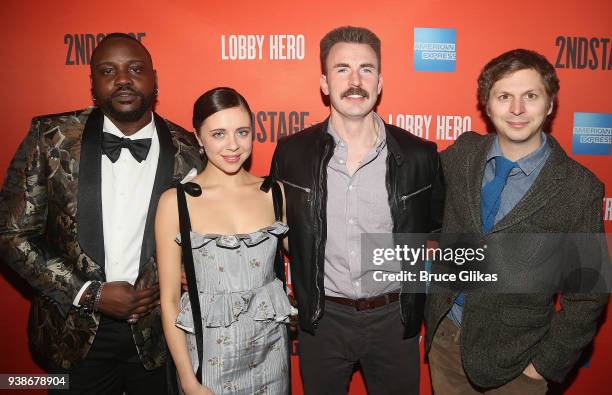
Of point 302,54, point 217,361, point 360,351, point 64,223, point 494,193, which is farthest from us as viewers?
point 302,54

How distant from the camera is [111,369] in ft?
7.75

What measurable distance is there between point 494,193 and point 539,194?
0.20 meters

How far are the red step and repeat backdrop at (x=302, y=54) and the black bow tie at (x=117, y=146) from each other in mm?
851

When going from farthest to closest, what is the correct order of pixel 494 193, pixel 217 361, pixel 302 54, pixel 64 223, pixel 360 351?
pixel 302 54, pixel 360 351, pixel 64 223, pixel 494 193, pixel 217 361

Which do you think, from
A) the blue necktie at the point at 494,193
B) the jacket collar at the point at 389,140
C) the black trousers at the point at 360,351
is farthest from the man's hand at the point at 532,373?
the jacket collar at the point at 389,140

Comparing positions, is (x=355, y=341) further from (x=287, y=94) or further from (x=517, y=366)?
(x=287, y=94)

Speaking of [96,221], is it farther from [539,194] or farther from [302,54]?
[539,194]

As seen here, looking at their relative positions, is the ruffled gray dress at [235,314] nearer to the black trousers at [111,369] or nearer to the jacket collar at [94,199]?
the jacket collar at [94,199]

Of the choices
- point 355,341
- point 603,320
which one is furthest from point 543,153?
point 603,320

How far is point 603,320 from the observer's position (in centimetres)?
318

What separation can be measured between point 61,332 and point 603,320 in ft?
11.9

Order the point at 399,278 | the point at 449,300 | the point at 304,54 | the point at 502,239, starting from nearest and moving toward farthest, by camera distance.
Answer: the point at 502,239 → the point at 449,300 → the point at 399,278 → the point at 304,54

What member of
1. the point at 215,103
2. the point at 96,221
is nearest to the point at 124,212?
the point at 96,221

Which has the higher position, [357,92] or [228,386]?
[357,92]
